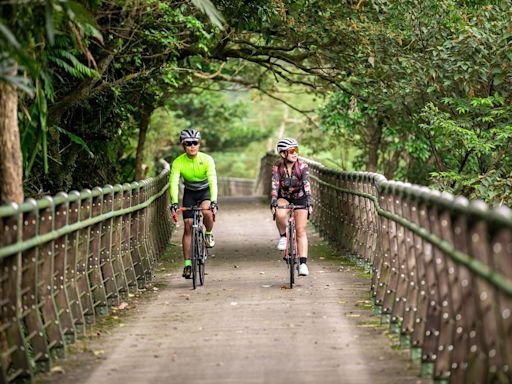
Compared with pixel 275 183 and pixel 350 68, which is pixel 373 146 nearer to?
pixel 350 68

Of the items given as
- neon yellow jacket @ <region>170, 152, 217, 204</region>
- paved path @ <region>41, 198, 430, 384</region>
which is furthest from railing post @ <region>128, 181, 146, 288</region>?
neon yellow jacket @ <region>170, 152, 217, 204</region>

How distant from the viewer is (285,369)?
8.64 m

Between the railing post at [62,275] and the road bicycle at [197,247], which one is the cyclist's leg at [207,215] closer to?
the road bicycle at [197,247]

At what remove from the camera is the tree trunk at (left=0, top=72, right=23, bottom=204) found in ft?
30.1

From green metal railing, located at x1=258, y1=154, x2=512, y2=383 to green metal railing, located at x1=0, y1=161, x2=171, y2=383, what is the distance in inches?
112

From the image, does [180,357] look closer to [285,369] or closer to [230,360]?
[230,360]

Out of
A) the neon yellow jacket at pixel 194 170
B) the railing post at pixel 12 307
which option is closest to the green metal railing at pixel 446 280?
the railing post at pixel 12 307

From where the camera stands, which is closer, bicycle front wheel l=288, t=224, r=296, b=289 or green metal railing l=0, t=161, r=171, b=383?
green metal railing l=0, t=161, r=171, b=383

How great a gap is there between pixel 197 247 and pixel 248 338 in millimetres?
4183

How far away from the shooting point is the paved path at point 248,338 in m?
8.58

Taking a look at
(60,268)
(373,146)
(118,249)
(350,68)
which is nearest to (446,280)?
(60,268)

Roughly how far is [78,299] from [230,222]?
15.4 m

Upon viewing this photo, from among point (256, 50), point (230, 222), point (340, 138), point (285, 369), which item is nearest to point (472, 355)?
point (285, 369)

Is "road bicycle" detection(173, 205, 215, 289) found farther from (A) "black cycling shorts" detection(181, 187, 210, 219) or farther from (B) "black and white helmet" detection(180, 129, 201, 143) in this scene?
(B) "black and white helmet" detection(180, 129, 201, 143)
